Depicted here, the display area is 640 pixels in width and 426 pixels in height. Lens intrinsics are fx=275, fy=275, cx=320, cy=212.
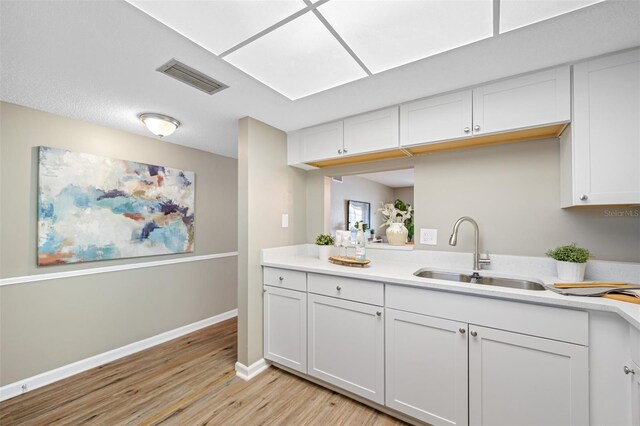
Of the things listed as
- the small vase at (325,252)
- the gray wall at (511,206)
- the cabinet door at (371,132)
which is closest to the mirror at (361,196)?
the small vase at (325,252)

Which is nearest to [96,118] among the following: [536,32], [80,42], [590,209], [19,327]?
[80,42]

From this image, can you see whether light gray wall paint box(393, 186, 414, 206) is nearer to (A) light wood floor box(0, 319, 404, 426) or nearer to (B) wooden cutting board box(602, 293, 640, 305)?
(A) light wood floor box(0, 319, 404, 426)

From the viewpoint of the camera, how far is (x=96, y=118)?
8.09ft

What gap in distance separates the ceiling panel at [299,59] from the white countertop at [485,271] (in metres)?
1.34

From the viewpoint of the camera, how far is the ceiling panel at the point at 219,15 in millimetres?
1188

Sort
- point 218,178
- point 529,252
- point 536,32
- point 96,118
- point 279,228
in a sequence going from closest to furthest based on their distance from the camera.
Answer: point 536,32, point 529,252, point 96,118, point 279,228, point 218,178

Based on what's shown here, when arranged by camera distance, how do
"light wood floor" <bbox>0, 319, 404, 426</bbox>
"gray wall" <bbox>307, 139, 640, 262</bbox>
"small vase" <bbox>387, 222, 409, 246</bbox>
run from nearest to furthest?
"gray wall" <bbox>307, 139, 640, 262</bbox>, "light wood floor" <bbox>0, 319, 404, 426</bbox>, "small vase" <bbox>387, 222, 409, 246</bbox>

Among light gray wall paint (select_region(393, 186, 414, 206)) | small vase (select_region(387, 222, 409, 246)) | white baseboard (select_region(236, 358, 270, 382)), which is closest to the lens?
white baseboard (select_region(236, 358, 270, 382))

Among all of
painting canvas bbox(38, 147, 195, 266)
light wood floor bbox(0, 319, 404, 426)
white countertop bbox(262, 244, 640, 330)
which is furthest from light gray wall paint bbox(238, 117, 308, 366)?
painting canvas bbox(38, 147, 195, 266)

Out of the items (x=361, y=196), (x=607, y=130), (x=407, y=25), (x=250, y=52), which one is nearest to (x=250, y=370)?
(x=250, y=52)

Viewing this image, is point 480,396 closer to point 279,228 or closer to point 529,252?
point 529,252

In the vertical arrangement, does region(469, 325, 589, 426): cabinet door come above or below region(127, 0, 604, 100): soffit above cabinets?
below

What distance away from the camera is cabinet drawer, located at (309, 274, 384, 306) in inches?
74.9

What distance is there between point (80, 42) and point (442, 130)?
2211 millimetres
